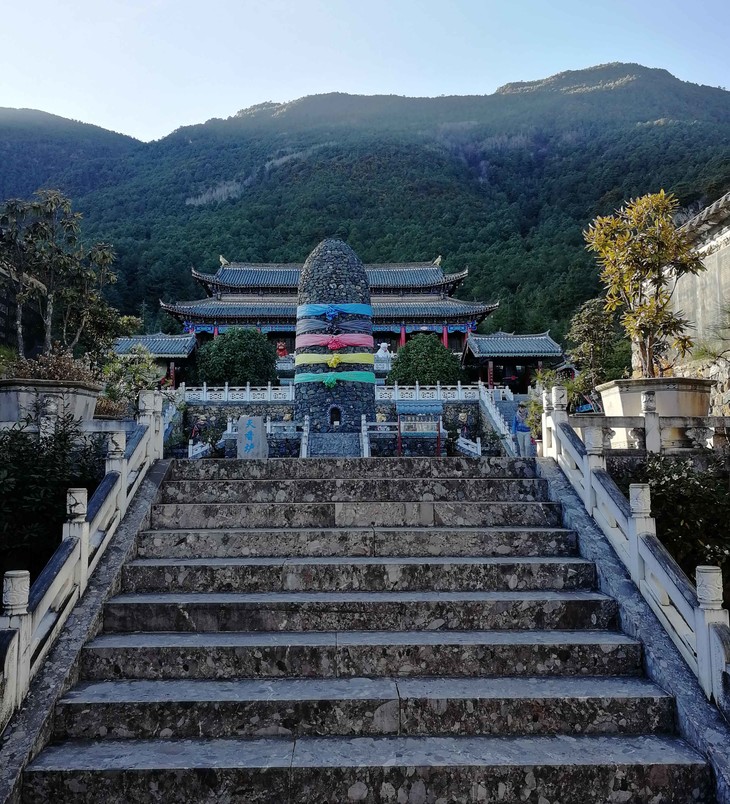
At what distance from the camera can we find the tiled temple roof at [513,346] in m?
31.8

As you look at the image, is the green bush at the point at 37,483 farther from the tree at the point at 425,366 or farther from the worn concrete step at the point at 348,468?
the tree at the point at 425,366

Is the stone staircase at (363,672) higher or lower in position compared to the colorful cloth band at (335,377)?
lower

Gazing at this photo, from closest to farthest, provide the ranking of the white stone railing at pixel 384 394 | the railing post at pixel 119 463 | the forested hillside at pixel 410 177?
the railing post at pixel 119 463, the white stone railing at pixel 384 394, the forested hillside at pixel 410 177

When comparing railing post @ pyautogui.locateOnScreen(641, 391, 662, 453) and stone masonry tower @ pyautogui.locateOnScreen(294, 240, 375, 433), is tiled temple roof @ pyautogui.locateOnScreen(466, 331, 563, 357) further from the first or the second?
railing post @ pyautogui.locateOnScreen(641, 391, 662, 453)

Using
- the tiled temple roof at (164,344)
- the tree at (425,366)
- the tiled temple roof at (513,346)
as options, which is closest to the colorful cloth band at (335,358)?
the tree at (425,366)

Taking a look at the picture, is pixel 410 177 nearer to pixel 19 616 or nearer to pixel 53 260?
pixel 53 260

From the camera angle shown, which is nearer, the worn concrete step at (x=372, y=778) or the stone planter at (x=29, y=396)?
the worn concrete step at (x=372, y=778)

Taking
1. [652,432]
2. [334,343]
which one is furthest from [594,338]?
[652,432]

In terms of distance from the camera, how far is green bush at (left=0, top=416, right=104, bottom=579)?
459 cm

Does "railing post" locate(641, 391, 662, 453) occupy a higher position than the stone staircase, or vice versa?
"railing post" locate(641, 391, 662, 453)

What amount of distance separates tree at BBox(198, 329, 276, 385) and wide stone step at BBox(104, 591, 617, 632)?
21.5 meters

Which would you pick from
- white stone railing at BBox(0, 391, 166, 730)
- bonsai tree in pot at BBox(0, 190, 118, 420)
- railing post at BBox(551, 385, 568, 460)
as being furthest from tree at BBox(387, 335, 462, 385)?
white stone railing at BBox(0, 391, 166, 730)

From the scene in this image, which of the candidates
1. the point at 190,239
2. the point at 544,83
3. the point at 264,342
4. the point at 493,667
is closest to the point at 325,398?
the point at 493,667

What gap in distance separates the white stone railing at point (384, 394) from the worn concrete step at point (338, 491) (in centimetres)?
1588
